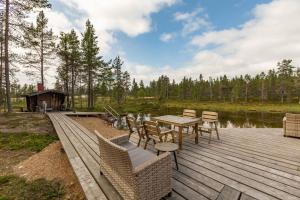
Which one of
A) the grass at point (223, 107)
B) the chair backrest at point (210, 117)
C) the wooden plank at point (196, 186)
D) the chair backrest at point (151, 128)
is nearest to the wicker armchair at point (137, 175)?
the wooden plank at point (196, 186)

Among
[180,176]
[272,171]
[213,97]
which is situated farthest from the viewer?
[213,97]

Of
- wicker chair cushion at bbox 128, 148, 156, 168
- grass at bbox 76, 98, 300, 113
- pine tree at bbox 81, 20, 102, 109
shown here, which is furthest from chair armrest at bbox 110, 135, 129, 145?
grass at bbox 76, 98, 300, 113

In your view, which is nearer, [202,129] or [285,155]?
[285,155]

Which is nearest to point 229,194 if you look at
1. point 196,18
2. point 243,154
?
point 243,154

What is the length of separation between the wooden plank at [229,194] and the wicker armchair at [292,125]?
5.41m

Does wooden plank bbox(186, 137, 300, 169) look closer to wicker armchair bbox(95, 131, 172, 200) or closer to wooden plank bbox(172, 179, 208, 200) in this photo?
wooden plank bbox(172, 179, 208, 200)

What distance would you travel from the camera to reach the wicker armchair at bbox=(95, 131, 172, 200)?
2.19m

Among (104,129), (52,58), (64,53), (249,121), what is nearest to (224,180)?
(104,129)

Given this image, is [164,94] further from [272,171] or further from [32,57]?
[272,171]

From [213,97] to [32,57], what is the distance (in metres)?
65.3

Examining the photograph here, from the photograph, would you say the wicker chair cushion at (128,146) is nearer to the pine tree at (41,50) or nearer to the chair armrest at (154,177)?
the chair armrest at (154,177)

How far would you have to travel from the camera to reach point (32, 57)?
22656mm

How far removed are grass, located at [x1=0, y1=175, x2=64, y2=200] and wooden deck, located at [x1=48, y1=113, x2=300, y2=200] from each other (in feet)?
1.71

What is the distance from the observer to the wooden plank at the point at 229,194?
2703 mm
